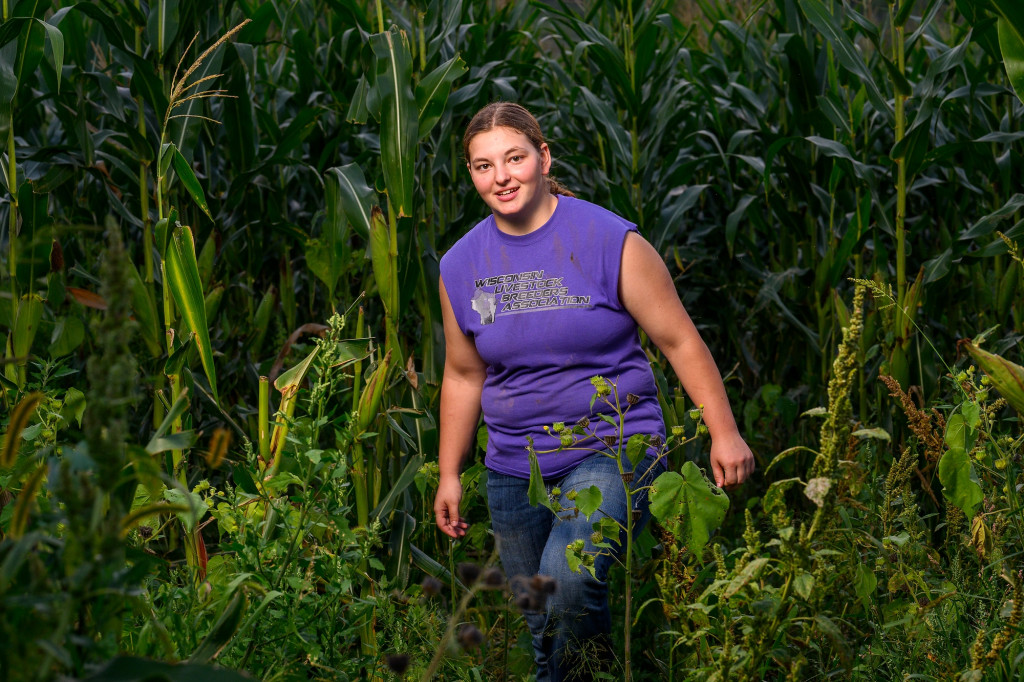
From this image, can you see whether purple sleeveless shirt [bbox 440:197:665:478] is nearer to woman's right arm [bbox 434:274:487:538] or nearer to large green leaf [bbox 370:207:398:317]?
woman's right arm [bbox 434:274:487:538]

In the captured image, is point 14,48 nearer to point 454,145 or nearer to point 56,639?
point 454,145

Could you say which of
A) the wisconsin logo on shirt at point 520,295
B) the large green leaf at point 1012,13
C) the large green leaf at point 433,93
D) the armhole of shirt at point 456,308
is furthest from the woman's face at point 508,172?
the large green leaf at point 1012,13

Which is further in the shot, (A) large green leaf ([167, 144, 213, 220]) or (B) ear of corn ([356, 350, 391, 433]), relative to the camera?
(B) ear of corn ([356, 350, 391, 433])

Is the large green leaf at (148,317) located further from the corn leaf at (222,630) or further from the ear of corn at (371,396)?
the corn leaf at (222,630)

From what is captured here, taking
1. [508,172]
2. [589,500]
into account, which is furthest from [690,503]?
[508,172]

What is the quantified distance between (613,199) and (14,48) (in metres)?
1.95

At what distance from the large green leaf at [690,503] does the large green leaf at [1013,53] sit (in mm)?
1382

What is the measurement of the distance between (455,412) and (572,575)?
64cm

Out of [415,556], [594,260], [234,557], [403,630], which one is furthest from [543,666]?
[594,260]

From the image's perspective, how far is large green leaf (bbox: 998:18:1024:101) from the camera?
2.49 metres

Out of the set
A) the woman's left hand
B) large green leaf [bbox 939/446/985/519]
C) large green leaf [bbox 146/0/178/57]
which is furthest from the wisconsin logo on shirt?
large green leaf [bbox 146/0/178/57]

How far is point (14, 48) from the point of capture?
2715 mm

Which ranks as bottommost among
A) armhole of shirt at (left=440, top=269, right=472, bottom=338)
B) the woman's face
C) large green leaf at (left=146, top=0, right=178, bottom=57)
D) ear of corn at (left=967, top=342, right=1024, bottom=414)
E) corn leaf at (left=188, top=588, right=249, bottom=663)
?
corn leaf at (left=188, top=588, right=249, bottom=663)

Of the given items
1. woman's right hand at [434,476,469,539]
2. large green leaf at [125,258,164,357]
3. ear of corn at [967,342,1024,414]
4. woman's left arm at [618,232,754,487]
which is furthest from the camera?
large green leaf at [125,258,164,357]
